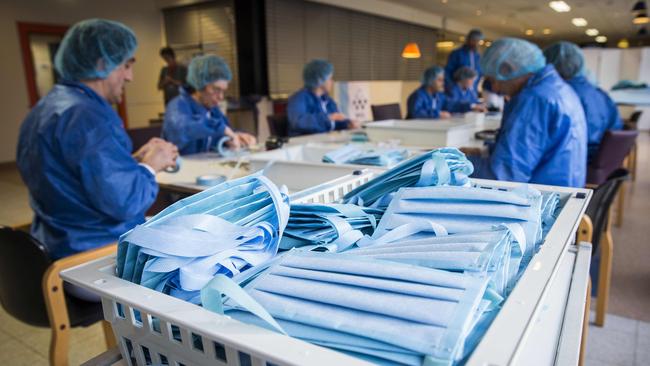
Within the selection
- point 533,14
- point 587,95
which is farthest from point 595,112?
point 533,14

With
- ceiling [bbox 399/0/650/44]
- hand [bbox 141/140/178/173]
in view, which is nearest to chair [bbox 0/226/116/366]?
hand [bbox 141/140/178/173]

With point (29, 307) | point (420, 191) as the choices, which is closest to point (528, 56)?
point (420, 191)

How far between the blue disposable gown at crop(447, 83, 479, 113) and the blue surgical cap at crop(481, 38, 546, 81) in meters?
3.19

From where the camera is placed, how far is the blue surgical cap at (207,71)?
280 centimetres

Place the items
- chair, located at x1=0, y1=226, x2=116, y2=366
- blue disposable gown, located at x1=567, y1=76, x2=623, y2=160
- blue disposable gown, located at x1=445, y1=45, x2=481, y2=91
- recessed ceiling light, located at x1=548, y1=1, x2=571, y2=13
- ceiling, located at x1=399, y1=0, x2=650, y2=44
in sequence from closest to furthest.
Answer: chair, located at x1=0, y1=226, x2=116, y2=366 < blue disposable gown, located at x1=567, y1=76, x2=623, y2=160 < blue disposable gown, located at x1=445, y1=45, x2=481, y2=91 < recessed ceiling light, located at x1=548, y1=1, x2=571, y2=13 < ceiling, located at x1=399, y1=0, x2=650, y2=44

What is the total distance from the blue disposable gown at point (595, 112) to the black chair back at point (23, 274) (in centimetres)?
299

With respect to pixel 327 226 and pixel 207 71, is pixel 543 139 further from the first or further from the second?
pixel 207 71

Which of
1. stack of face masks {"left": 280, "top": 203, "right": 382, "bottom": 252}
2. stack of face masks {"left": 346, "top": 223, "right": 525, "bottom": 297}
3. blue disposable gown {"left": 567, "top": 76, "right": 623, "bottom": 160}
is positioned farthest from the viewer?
blue disposable gown {"left": 567, "top": 76, "right": 623, "bottom": 160}

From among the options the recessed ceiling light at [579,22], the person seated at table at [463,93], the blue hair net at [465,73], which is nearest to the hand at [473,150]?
the person seated at table at [463,93]

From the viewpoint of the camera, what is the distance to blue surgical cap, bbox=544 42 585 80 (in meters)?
3.03

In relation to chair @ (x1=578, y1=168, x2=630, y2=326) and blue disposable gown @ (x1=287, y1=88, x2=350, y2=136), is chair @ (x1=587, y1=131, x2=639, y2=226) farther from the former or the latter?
blue disposable gown @ (x1=287, y1=88, x2=350, y2=136)

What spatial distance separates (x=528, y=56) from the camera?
2018mm

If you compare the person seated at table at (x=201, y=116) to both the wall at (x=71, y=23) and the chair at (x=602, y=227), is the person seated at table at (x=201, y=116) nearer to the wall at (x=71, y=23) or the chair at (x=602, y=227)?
the chair at (x=602, y=227)

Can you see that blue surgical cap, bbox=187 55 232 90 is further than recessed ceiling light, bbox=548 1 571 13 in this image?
No
